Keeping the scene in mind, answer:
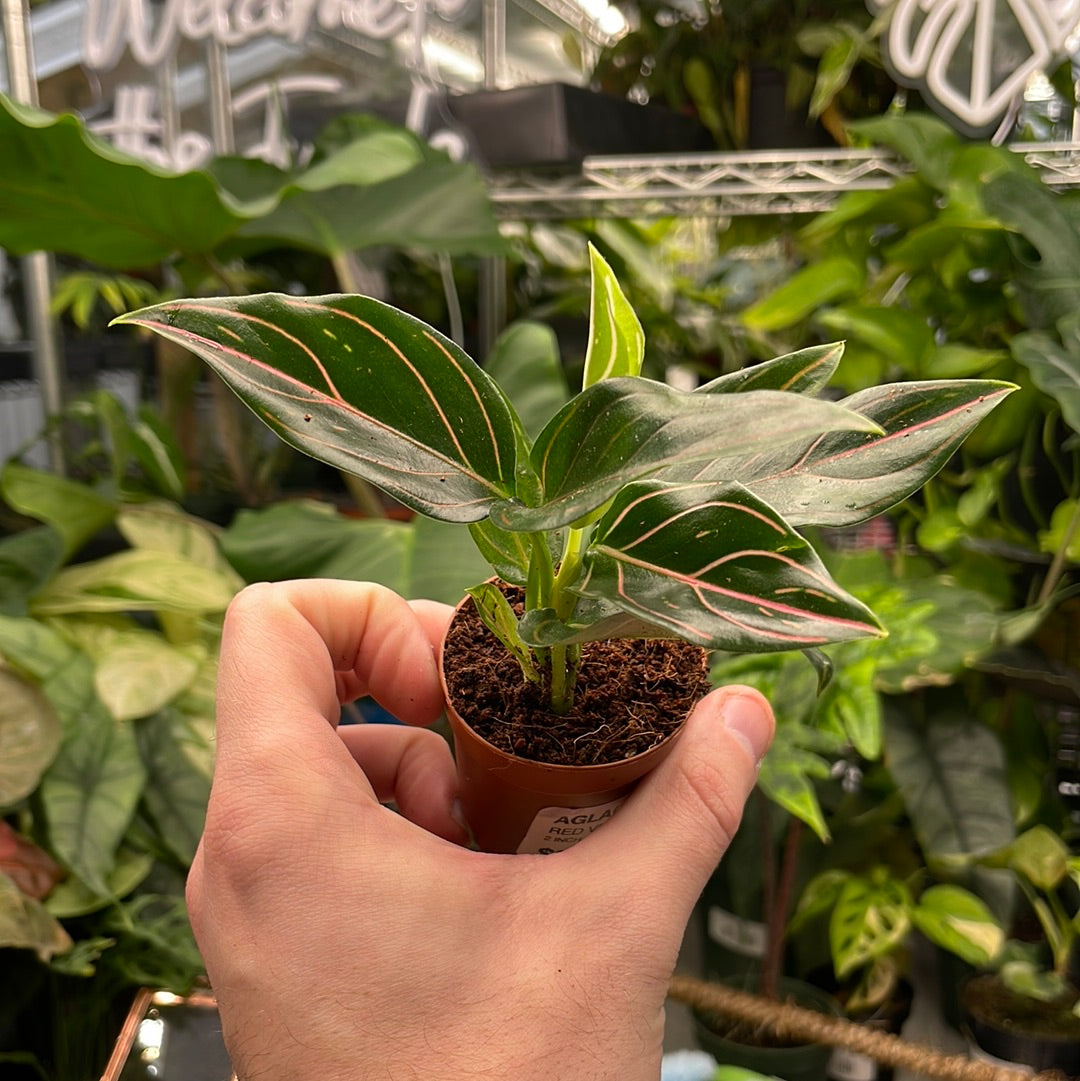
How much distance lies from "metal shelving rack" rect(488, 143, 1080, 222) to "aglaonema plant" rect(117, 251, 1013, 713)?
838mm

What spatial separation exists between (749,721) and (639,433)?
20cm

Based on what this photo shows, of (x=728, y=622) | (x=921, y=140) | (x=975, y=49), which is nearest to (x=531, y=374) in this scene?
(x=921, y=140)

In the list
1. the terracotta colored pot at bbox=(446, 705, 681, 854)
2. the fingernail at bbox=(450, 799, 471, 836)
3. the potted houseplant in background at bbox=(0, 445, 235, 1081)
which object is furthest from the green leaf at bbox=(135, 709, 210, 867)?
the terracotta colored pot at bbox=(446, 705, 681, 854)

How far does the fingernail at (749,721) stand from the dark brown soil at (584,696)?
0.02 m

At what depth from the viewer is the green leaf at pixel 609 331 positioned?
16.7 inches

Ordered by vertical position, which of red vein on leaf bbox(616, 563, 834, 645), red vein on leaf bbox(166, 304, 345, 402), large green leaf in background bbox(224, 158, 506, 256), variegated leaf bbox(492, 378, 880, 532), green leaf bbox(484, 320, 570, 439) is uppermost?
large green leaf in background bbox(224, 158, 506, 256)

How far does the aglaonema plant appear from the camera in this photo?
0.94 ft

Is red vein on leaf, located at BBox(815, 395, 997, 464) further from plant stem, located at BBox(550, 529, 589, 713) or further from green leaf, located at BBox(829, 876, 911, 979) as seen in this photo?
green leaf, located at BBox(829, 876, 911, 979)

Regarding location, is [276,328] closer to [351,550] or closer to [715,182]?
[351,550]

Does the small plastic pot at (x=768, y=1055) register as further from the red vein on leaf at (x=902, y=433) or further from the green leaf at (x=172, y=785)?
the red vein on leaf at (x=902, y=433)

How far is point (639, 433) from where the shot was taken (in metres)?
0.30

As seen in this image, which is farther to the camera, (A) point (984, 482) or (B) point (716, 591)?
(A) point (984, 482)

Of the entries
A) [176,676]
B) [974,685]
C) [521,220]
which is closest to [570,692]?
[176,676]

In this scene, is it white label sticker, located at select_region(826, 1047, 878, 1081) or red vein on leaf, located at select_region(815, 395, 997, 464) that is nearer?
red vein on leaf, located at select_region(815, 395, 997, 464)
